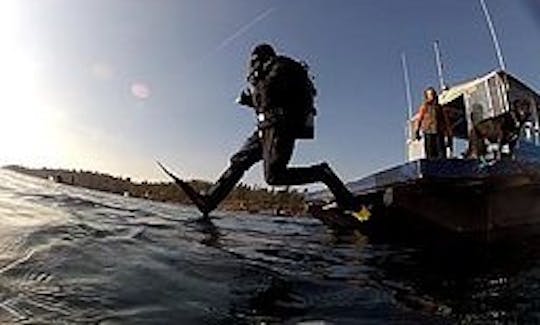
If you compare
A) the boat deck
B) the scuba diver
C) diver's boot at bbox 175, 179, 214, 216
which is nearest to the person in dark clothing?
the scuba diver

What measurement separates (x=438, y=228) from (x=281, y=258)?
349 centimetres

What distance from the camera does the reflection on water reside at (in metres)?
3.47

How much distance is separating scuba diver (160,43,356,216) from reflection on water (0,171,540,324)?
96 cm

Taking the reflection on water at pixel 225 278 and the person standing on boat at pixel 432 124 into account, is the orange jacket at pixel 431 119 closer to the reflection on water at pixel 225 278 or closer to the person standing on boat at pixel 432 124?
the person standing on boat at pixel 432 124

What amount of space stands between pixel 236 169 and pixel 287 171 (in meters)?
1.48

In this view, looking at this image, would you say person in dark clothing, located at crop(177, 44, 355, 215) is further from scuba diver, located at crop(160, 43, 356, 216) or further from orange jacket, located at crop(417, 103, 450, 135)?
orange jacket, located at crop(417, 103, 450, 135)

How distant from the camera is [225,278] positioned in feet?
14.9

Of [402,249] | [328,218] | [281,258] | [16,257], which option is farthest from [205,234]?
[328,218]

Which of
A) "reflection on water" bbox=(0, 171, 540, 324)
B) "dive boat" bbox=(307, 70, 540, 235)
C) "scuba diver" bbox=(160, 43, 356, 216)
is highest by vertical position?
"scuba diver" bbox=(160, 43, 356, 216)

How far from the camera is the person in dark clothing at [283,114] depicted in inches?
297

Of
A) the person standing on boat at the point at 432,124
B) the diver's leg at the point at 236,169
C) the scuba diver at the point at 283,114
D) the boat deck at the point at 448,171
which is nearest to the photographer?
the scuba diver at the point at 283,114

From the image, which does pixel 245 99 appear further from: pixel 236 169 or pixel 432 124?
pixel 432 124

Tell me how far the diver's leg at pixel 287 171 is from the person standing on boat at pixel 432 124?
4.27m

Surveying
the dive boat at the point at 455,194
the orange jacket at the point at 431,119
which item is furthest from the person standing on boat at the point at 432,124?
the dive boat at the point at 455,194
